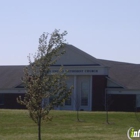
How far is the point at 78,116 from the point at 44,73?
18.6 meters

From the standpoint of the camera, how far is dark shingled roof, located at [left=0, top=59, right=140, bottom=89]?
53.1 metres

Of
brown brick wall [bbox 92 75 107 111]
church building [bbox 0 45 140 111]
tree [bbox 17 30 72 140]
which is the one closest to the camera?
tree [bbox 17 30 72 140]

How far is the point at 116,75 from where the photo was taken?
56.1m

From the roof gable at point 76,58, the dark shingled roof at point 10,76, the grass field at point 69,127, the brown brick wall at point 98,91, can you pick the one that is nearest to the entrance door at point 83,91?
the brown brick wall at point 98,91

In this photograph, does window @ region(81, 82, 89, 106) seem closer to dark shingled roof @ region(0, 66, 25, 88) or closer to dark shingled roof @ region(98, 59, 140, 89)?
dark shingled roof @ region(98, 59, 140, 89)

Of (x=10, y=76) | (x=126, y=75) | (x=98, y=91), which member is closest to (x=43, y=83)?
(x=98, y=91)

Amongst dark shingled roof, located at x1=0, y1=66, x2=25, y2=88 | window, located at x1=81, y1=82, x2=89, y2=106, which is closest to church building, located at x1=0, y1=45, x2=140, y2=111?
window, located at x1=81, y1=82, x2=89, y2=106

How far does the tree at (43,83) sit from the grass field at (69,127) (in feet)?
19.5

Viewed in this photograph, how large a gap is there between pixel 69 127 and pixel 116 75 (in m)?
26.0

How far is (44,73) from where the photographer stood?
63.3 ft

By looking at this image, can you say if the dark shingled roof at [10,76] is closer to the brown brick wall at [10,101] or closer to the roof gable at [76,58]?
the brown brick wall at [10,101]

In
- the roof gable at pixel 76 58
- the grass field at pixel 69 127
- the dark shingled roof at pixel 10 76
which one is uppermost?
the roof gable at pixel 76 58

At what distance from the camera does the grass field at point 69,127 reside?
2606 cm

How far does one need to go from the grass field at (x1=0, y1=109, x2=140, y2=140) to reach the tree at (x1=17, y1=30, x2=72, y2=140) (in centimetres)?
595
